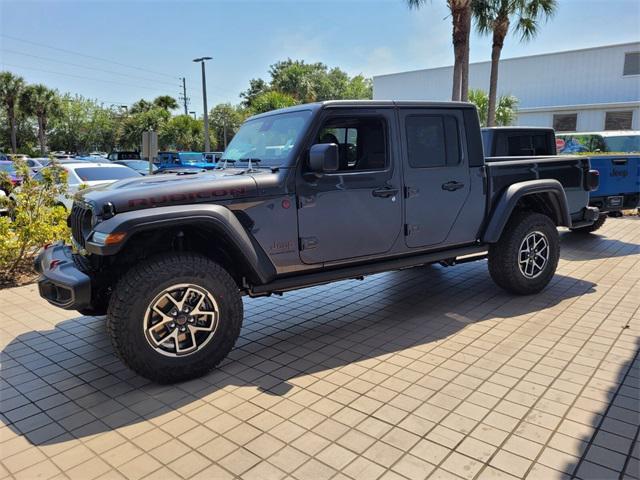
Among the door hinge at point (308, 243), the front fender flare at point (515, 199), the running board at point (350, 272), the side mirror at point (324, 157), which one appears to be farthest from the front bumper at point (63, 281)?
the front fender flare at point (515, 199)

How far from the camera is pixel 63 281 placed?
3439mm

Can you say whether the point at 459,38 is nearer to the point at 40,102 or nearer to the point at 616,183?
the point at 616,183

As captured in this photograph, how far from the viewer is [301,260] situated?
13.2ft

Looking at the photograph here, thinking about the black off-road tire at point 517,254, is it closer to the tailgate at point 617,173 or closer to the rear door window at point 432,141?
the rear door window at point 432,141

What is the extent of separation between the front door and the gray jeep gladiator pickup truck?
1 cm

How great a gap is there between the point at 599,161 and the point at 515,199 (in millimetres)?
4447

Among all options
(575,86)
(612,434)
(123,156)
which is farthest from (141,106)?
(612,434)

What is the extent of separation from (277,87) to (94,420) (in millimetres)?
45581

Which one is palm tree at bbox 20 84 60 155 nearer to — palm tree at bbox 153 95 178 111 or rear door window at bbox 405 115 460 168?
palm tree at bbox 153 95 178 111

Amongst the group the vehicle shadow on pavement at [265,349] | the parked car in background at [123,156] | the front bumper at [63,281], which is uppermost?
the parked car in background at [123,156]

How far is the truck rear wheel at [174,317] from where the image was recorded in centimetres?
335

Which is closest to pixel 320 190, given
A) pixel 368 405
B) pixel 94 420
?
pixel 368 405

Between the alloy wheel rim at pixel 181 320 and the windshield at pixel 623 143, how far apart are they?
12123mm

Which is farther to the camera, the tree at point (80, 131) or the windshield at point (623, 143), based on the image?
the tree at point (80, 131)
